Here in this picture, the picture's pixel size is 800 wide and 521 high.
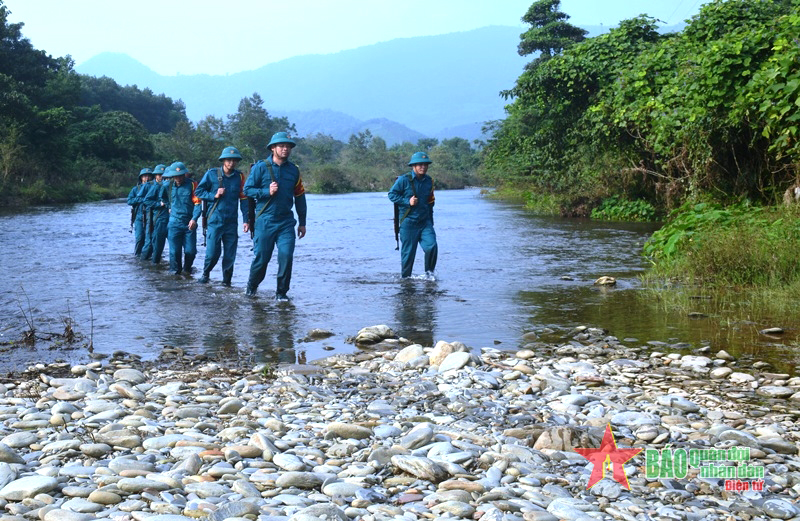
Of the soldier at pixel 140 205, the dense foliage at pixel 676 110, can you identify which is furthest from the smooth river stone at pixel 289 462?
the soldier at pixel 140 205

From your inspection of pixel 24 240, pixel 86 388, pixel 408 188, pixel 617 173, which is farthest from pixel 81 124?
pixel 86 388

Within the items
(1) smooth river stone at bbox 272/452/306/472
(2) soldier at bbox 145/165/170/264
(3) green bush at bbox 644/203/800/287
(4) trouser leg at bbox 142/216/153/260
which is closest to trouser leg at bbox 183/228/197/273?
(2) soldier at bbox 145/165/170/264

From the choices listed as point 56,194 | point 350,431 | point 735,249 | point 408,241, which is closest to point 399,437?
point 350,431

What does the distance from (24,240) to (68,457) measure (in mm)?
18575

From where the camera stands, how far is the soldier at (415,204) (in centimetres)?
1188

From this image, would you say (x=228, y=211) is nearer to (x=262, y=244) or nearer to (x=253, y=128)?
(x=262, y=244)

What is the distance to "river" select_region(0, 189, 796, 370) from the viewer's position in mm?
8203

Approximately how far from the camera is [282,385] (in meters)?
6.21

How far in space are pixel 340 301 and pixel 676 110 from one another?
8.79 meters

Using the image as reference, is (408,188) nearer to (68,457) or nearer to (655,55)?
(68,457)

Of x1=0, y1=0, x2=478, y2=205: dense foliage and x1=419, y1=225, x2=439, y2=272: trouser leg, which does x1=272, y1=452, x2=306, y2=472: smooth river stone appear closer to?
x1=419, y1=225, x2=439, y2=272: trouser leg

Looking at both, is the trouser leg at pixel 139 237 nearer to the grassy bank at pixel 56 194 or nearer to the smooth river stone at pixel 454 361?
the smooth river stone at pixel 454 361

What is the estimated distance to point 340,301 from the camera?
10.9m

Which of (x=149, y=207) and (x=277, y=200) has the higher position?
(x=277, y=200)
